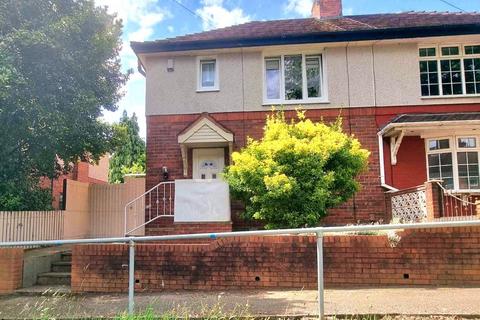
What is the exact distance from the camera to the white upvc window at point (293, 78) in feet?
41.7

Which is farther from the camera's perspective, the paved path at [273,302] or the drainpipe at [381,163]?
the drainpipe at [381,163]

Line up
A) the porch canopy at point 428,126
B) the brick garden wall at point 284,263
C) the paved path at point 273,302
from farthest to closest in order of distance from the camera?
the porch canopy at point 428,126
the brick garden wall at point 284,263
the paved path at point 273,302

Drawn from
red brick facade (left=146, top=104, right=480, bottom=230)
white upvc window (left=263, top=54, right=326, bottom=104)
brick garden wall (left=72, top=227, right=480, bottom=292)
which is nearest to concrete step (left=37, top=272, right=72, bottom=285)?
brick garden wall (left=72, top=227, right=480, bottom=292)

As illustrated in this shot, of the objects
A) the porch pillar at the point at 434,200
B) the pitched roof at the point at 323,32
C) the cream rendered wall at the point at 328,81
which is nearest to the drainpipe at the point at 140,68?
the cream rendered wall at the point at 328,81

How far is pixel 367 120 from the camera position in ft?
40.4

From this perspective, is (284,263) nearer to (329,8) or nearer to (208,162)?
(208,162)

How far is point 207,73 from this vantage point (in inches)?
513

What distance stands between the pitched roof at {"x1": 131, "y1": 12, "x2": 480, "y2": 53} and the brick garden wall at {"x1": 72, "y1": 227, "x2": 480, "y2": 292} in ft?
24.0

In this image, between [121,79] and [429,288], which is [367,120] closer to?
[429,288]

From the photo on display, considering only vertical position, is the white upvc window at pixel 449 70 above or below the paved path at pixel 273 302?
above

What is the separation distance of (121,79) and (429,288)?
1046 cm

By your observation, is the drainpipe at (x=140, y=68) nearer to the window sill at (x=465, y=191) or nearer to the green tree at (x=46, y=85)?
the green tree at (x=46, y=85)

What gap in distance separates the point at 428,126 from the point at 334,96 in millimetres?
2849

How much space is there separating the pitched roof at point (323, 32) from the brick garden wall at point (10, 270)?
7.45m
